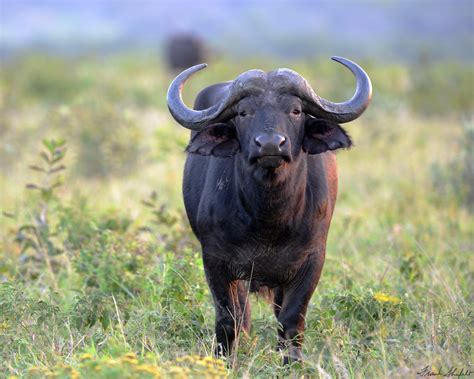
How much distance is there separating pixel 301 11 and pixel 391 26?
2121 cm

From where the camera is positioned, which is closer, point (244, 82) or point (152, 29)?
point (244, 82)

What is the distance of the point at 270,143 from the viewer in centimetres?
449

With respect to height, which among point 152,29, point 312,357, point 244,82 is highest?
point 152,29

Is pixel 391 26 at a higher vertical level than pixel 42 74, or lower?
higher

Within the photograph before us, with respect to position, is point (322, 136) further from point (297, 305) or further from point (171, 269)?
A: point (171, 269)

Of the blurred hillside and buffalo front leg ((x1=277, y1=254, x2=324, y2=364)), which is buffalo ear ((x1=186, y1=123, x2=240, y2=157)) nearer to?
buffalo front leg ((x1=277, y1=254, x2=324, y2=364))

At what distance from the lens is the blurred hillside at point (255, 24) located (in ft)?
265

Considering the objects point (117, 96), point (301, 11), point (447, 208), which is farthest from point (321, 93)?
point (301, 11)

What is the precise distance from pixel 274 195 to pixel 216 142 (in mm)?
469

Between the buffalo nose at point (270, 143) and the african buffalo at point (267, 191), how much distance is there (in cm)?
10

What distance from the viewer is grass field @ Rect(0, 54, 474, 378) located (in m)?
4.80

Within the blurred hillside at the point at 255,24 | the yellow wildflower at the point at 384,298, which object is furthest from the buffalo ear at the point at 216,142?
the blurred hillside at the point at 255,24

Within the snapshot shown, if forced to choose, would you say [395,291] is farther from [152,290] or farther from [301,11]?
[301,11]

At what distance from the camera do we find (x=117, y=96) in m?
15.9
